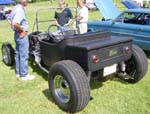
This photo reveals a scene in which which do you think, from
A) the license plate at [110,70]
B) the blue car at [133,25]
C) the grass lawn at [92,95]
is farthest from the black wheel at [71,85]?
the blue car at [133,25]

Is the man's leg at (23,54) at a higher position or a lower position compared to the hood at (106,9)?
lower

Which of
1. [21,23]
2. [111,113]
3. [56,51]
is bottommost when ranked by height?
[111,113]

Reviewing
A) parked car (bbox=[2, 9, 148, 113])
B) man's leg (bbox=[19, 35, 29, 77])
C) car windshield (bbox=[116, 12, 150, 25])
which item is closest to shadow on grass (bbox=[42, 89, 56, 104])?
parked car (bbox=[2, 9, 148, 113])

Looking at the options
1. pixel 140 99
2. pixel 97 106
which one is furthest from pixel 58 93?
pixel 140 99

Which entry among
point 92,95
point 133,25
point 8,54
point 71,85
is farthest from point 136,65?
point 8,54

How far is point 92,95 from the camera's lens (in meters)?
5.35

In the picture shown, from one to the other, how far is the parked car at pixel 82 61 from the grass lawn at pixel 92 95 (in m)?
0.24

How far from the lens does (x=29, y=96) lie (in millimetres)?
5406

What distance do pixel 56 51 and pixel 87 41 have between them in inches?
23.7

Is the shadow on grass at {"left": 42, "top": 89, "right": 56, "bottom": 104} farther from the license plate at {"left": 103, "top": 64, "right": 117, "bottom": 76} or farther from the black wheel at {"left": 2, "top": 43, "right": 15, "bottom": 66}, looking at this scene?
the black wheel at {"left": 2, "top": 43, "right": 15, "bottom": 66}

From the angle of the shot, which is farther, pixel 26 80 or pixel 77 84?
pixel 26 80

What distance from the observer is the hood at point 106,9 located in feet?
32.7

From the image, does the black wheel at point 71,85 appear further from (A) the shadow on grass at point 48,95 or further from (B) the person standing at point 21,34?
(B) the person standing at point 21,34

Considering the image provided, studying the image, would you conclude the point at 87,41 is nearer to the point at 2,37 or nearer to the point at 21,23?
the point at 21,23
